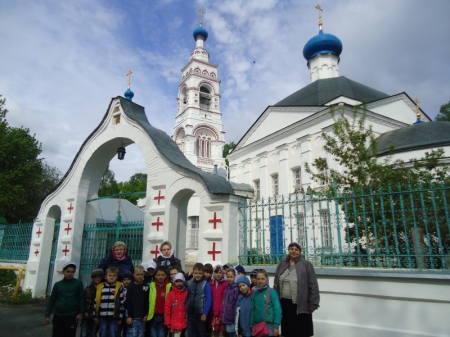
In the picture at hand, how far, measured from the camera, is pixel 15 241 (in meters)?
10.5

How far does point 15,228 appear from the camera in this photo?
10.5 meters

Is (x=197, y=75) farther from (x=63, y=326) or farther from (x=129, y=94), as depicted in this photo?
(x=63, y=326)

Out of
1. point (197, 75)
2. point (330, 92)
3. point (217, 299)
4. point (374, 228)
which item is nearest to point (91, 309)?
point (217, 299)

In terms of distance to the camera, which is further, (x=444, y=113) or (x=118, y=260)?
(x=444, y=113)

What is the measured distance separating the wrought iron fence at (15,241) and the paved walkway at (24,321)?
2177 mm

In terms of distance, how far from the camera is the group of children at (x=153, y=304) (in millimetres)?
4203

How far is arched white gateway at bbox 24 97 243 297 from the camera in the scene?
6090 millimetres

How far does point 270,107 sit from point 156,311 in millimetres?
18267

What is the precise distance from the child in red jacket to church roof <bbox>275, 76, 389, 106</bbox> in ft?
51.6

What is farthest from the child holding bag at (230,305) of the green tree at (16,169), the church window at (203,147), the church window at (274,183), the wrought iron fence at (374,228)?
the church window at (203,147)

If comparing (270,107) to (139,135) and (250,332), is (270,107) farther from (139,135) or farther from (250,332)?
(250,332)

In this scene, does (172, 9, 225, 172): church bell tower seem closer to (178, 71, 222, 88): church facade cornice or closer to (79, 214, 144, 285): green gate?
(178, 71, 222, 88): church facade cornice

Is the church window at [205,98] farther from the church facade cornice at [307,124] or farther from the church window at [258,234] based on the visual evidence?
the church window at [258,234]

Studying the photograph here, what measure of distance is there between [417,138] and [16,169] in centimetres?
1769
